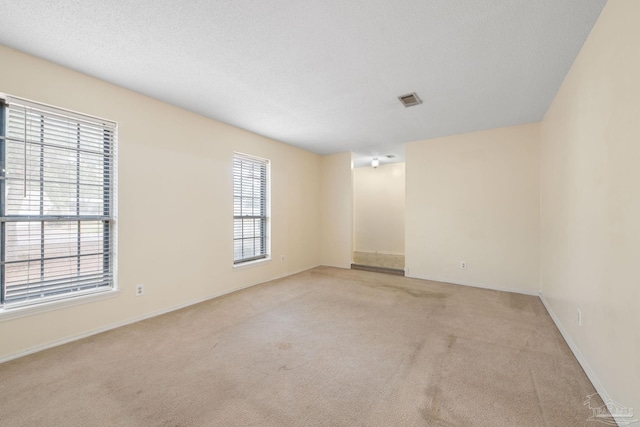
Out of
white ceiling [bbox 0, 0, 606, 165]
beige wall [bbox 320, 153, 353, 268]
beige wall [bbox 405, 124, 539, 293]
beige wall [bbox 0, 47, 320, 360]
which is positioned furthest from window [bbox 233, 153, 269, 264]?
beige wall [bbox 405, 124, 539, 293]

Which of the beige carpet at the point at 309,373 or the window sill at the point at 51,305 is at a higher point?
the window sill at the point at 51,305

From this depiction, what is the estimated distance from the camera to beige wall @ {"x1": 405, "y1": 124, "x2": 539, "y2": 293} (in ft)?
12.8

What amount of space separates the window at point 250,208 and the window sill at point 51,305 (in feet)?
5.56

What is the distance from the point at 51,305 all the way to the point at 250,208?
103 inches

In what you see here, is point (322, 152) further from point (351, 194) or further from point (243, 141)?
point (243, 141)

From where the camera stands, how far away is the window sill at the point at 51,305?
211cm

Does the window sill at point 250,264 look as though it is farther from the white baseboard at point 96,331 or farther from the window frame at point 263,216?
the white baseboard at point 96,331

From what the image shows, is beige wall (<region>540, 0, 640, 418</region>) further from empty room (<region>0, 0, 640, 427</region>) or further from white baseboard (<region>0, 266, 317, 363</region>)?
white baseboard (<region>0, 266, 317, 363</region>)

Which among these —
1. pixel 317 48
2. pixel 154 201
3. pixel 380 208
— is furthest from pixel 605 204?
pixel 380 208

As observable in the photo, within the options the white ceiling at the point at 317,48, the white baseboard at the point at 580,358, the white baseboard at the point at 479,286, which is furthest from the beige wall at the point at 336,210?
the white baseboard at the point at 580,358

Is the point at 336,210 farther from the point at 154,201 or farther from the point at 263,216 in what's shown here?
the point at 154,201

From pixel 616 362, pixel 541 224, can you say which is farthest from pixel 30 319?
pixel 541 224

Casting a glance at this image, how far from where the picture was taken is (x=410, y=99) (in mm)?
3021


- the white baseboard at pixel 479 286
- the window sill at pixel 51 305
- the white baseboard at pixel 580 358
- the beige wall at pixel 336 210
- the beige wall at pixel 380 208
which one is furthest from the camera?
the beige wall at pixel 380 208
